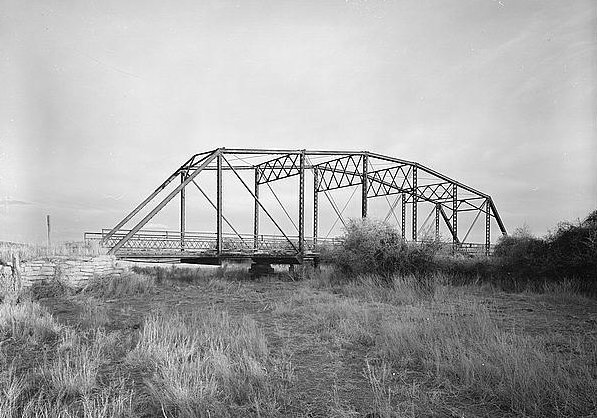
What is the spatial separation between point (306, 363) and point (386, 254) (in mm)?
13274

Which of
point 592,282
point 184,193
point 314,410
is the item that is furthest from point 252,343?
point 184,193

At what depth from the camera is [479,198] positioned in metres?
36.9

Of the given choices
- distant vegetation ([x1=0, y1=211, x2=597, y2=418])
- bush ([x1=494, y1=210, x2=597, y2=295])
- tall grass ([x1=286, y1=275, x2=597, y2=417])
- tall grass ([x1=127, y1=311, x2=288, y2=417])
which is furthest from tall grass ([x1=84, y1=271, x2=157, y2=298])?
bush ([x1=494, y1=210, x2=597, y2=295])

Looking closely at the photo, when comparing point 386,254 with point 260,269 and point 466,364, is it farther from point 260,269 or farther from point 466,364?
point 466,364

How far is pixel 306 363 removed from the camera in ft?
23.5

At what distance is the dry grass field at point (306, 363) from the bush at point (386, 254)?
24.6 ft

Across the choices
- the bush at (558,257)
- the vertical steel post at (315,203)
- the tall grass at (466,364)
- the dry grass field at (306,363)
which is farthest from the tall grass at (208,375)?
the vertical steel post at (315,203)

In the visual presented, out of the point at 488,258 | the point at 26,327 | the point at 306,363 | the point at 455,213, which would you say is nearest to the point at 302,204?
the point at 488,258

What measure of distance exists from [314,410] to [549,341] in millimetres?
5132

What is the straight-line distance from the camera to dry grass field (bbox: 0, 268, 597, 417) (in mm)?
5227

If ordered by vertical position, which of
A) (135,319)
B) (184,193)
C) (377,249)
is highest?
(184,193)

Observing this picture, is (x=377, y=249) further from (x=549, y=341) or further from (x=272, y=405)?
(x=272, y=405)

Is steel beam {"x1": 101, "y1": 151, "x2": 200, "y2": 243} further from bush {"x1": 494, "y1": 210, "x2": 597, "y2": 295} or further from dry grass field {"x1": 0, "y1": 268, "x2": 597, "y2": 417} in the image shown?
bush {"x1": 494, "y1": 210, "x2": 597, "y2": 295}

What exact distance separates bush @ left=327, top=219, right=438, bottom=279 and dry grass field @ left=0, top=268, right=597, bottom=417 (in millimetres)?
7492
